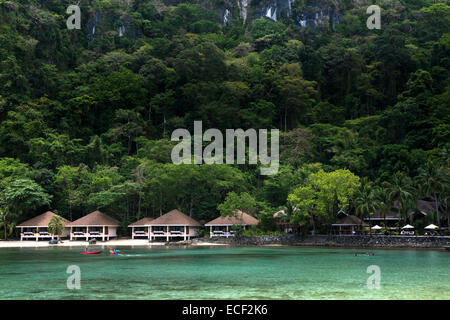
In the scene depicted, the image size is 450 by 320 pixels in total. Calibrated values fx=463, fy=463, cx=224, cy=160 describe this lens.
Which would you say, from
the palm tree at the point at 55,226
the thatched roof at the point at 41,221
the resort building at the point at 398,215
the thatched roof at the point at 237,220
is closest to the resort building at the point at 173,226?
the thatched roof at the point at 237,220

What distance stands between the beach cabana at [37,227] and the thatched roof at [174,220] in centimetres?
1023

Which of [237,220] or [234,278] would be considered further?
[237,220]

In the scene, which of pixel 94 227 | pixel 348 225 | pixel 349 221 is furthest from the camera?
pixel 94 227

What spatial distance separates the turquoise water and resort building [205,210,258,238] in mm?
15916

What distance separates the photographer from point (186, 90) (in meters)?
64.5

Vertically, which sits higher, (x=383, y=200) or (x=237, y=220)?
(x=383, y=200)

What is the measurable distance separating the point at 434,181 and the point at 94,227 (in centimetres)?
3299

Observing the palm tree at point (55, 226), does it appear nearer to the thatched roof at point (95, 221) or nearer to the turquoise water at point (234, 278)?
the thatched roof at point (95, 221)

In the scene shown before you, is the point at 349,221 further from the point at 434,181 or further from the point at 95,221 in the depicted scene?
the point at 95,221

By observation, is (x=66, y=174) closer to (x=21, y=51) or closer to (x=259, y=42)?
(x=21, y=51)

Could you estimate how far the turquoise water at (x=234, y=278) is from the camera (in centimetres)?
1579

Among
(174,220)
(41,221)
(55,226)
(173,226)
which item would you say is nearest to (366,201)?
(174,220)

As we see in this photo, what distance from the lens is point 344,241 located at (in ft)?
128
